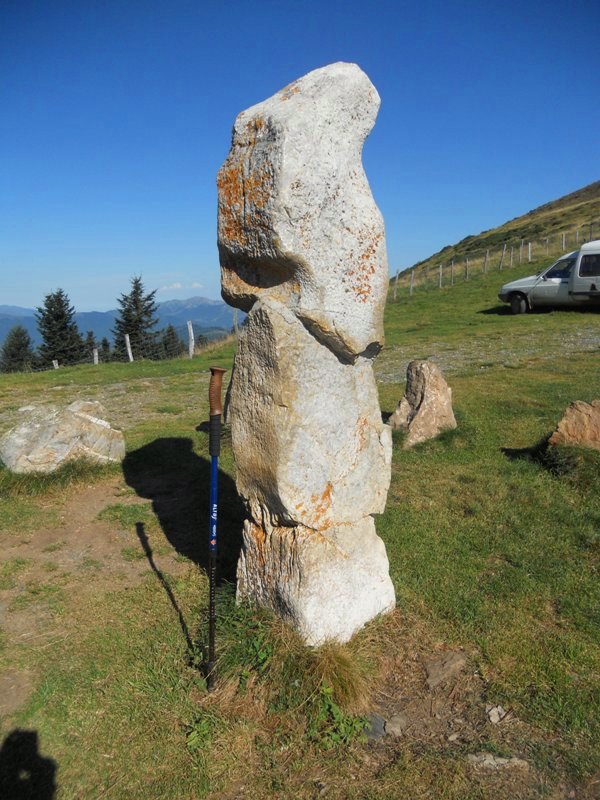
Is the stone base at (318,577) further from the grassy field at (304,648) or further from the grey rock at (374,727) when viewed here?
the grey rock at (374,727)

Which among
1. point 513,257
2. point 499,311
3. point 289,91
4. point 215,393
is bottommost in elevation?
point 499,311

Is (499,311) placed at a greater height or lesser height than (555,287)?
lesser

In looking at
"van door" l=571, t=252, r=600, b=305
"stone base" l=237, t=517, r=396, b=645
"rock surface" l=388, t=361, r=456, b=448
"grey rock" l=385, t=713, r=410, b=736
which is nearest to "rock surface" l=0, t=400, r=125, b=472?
"rock surface" l=388, t=361, r=456, b=448

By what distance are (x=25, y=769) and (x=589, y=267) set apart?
75.4 feet

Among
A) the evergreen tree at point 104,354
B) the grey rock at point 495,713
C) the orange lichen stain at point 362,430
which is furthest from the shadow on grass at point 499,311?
the evergreen tree at point 104,354

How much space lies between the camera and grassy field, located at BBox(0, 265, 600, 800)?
3.60 meters

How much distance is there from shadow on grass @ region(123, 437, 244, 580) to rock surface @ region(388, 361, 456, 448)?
2.87m

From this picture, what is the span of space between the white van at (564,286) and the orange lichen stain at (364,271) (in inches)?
799

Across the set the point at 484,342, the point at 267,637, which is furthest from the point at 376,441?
the point at 484,342

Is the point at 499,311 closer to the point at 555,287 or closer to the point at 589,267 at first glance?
the point at 555,287

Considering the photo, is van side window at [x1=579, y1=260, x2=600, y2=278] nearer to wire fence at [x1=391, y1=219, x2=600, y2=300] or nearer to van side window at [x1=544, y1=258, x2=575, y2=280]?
van side window at [x1=544, y1=258, x2=575, y2=280]

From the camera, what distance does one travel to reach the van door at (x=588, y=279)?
22.0 m

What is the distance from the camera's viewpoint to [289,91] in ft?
13.9

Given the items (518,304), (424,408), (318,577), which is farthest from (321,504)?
(518,304)
